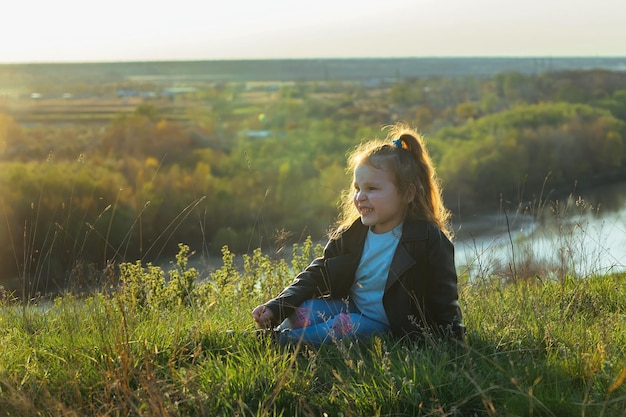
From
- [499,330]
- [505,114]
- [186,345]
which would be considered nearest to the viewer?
[186,345]

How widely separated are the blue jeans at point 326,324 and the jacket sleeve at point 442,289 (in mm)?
270

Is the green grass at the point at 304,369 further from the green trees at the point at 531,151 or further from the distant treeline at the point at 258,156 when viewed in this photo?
the green trees at the point at 531,151

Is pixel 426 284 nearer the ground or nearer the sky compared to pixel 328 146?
nearer the sky

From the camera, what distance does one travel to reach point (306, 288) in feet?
12.3

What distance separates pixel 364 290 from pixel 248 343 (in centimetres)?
64

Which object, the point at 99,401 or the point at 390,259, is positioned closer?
the point at 99,401

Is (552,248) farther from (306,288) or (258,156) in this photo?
(258,156)

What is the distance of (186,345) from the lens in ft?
10.9

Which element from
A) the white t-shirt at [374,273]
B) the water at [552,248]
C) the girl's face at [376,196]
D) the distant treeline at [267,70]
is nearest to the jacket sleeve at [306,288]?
the white t-shirt at [374,273]

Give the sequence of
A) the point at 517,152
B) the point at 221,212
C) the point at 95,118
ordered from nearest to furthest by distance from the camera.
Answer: the point at 221,212
the point at 517,152
the point at 95,118

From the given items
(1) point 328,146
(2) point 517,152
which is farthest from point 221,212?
(2) point 517,152

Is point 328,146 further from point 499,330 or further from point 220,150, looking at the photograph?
point 499,330

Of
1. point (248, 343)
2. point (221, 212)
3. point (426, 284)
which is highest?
point (426, 284)

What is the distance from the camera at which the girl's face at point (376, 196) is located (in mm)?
3635
